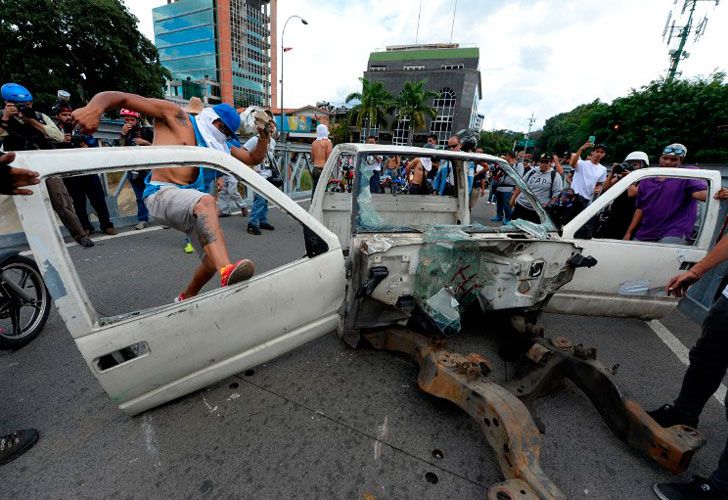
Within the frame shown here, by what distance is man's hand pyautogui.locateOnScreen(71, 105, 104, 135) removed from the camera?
154 centimetres

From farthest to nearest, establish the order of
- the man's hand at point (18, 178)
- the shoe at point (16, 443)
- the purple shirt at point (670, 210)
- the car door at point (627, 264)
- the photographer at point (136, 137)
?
the photographer at point (136, 137) → the purple shirt at point (670, 210) → the car door at point (627, 264) → the shoe at point (16, 443) → the man's hand at point (18, 178)

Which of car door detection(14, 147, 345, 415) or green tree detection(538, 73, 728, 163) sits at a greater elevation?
green tree detection(538, 73, 728, 163)

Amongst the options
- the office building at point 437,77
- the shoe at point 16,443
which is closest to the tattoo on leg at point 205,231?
the shoe at point 16,443

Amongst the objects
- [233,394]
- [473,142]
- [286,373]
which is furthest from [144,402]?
[473,142]

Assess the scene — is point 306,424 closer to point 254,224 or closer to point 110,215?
point 254,224

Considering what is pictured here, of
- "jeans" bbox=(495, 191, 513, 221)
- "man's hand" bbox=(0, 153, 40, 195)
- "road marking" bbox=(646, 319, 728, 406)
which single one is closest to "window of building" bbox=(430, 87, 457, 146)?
"jeans" bbox=(495, 191, 513, 221)

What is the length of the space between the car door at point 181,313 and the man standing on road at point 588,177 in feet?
14.7

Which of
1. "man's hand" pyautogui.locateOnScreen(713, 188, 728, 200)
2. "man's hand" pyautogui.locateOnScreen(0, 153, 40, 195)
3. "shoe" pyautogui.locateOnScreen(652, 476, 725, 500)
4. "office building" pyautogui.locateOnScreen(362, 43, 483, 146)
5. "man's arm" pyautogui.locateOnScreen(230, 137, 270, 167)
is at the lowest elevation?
"shoe" pyautogui.locateOnScreen(652, 476, 725, 500)

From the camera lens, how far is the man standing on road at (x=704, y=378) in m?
1.45

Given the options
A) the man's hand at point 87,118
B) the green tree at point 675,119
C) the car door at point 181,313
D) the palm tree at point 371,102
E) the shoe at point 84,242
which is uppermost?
the palm tree at point 371,102

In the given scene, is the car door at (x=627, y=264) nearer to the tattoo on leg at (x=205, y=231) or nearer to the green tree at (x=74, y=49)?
the tattoo on leg at (x=205, y=231)

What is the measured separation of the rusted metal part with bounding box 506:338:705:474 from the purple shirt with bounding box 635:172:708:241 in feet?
6.47

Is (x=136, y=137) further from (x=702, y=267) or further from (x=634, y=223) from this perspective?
(x=634, y=223)

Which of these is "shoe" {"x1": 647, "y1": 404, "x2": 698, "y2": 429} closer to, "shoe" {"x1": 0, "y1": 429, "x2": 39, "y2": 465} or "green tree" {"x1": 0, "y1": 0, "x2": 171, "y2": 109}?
"shoe" {"x1": 0, "y1": 429, "x2": 39, "y2": 465}
